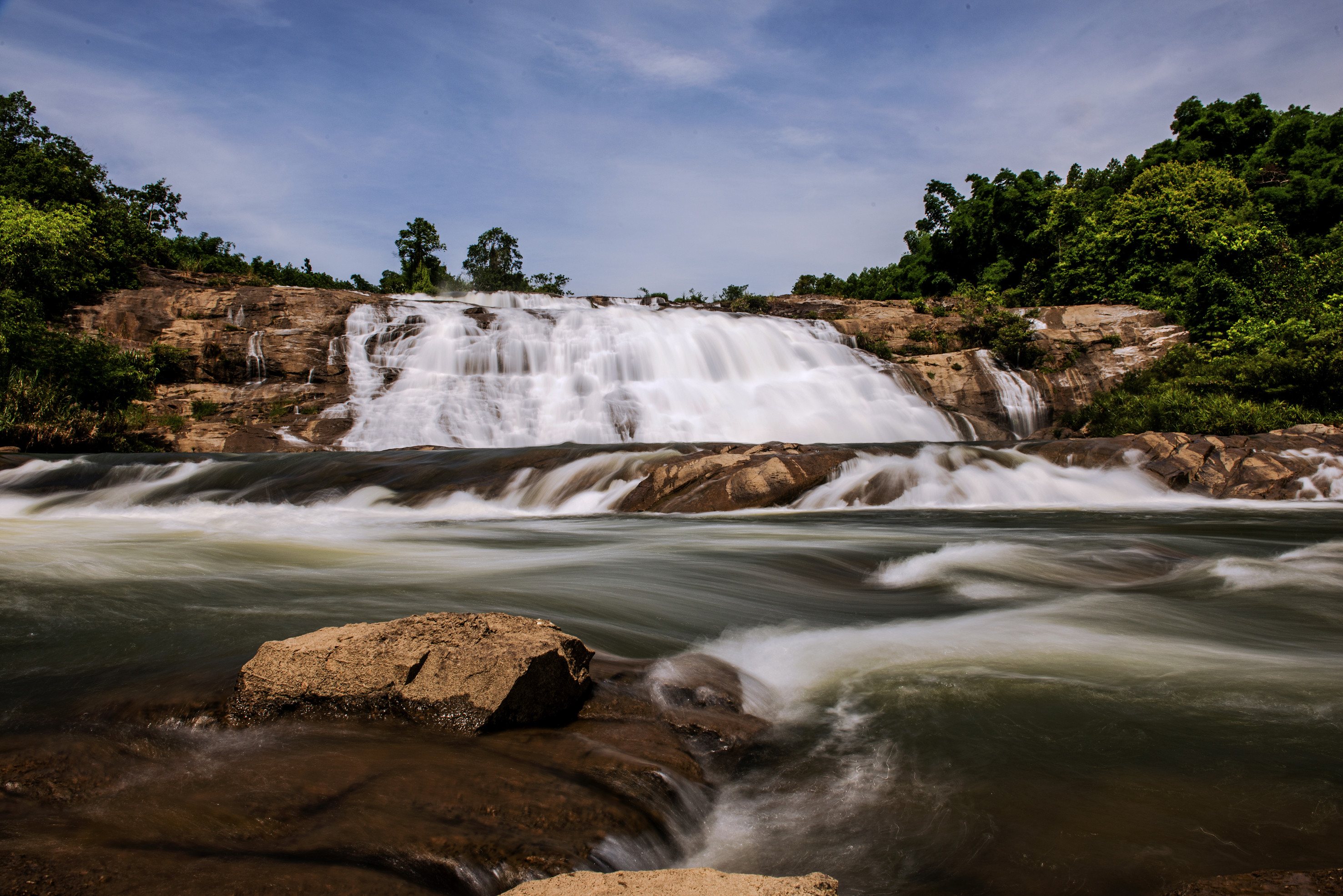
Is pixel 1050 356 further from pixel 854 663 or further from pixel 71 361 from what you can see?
pixel 71 361

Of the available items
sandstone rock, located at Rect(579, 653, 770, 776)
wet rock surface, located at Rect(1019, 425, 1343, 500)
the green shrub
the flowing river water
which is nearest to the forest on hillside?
the green shrub

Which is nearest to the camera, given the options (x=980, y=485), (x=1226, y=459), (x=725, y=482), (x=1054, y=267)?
(x=725, y=482)

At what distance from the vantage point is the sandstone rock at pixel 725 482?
10.3 m

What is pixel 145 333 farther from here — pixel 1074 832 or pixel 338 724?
pixel 1074 832

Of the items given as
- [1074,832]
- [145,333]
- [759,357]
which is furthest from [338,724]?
[145,333]

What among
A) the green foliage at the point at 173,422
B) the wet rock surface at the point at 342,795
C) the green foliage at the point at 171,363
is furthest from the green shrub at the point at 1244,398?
the green foliage at the point at 171,363

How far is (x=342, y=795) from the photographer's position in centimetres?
203

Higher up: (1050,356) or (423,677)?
(1050,356)

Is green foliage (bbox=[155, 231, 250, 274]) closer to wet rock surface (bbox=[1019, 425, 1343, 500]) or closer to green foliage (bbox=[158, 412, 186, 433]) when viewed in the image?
green foliage (bbox=[158, 412, 186, 433])

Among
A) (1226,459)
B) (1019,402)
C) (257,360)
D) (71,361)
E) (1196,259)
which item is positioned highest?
(1196,259)

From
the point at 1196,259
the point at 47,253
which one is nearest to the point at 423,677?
the point at 47,253

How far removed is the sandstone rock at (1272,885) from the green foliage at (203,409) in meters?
23.1

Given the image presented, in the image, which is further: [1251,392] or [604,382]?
[604,382]

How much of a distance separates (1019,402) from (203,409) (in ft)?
78.4
